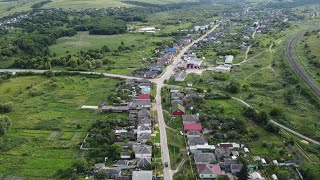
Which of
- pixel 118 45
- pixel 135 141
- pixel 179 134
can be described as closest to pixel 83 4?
pixel 118 45

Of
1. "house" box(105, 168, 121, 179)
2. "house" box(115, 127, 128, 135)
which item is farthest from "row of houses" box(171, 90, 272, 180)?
"house" box(105, 168, 121, 179)

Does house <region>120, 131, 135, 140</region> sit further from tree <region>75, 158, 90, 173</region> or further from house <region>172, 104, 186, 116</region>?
house <region>172, 104, 186, 116</region>

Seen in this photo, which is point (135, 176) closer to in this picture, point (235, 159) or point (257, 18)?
point (235, 159)

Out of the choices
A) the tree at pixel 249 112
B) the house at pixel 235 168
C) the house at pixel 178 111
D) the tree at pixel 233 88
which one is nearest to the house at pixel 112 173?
the house at pixel 235 168

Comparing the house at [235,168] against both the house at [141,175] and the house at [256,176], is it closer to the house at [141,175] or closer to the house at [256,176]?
the house at [256,176]

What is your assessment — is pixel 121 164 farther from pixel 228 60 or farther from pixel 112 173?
pixel 228 60

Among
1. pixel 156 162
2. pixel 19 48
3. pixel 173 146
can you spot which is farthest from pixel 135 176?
pixel 19 48
